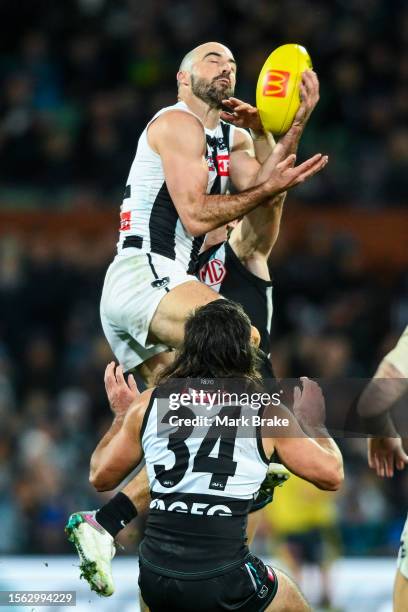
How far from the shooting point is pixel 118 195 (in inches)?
455

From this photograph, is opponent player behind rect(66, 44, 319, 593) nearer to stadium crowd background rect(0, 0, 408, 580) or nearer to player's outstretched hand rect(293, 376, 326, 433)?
player's outstretched hand rect(293, 376, 326, 433)

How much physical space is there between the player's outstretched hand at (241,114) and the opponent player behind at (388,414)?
4.56ft

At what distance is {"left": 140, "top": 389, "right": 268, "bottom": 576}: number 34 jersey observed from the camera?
4438mm

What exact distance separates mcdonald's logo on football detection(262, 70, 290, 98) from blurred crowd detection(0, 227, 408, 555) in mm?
4681

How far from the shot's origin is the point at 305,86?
5.42m

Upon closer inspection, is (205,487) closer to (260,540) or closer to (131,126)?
(260,540)

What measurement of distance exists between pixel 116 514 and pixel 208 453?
682mm

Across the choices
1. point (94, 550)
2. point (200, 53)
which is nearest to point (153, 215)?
point (200, 53)

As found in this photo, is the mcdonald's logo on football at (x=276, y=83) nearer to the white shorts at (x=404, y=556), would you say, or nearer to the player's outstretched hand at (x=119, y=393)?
the player's outstretched hand at (x=119, y=393)

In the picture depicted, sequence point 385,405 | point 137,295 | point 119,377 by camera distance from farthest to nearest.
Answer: point 137,295, point 119,377, point 385,405

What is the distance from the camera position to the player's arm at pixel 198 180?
5230 mm

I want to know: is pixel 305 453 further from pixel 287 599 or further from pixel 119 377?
pixel 119 377

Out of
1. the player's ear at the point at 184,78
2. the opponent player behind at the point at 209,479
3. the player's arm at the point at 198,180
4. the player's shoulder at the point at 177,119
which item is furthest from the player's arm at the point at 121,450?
the player's ear at the point at 184,78

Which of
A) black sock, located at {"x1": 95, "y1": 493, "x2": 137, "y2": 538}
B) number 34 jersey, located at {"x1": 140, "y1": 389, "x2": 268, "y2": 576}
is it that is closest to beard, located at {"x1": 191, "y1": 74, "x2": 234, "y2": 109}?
number 34 jersey, located at {"x1": 140, "y1": 389, "x2": 268, "y2": 576}
